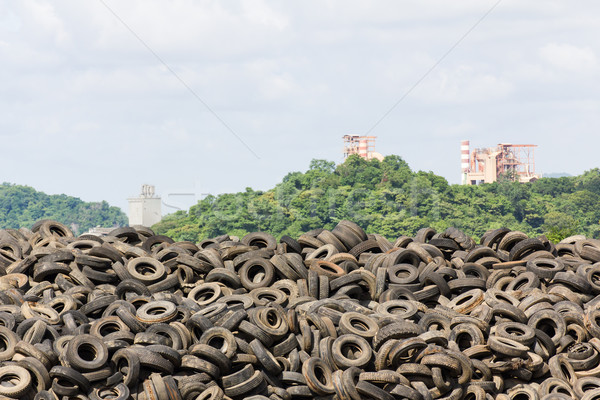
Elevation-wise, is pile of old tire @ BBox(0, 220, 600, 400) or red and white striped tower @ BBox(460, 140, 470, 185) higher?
red and white striped tower @ BBox(460, 140, 470, 185)

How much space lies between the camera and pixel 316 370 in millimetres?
10016

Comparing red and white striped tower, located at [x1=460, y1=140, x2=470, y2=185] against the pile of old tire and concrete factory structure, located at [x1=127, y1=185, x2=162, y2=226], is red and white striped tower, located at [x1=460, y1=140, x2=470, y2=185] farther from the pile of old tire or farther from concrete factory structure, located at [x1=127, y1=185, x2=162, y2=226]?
the pile of old tire

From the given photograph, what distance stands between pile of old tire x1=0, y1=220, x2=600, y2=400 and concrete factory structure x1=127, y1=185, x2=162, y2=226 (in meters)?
79.3

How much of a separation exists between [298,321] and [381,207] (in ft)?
256

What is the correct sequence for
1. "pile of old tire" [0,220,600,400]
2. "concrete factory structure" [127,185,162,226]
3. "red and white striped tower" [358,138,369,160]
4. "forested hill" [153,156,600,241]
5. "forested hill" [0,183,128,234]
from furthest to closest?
"forested hill" [0,183,128,234]
"red and white striped tower" [358,138,369,160]
"concrete factory structure" [127,185,162,226]
"forested hill" [153,156,600,241]
"pile of old tire" [0,220,600,400]

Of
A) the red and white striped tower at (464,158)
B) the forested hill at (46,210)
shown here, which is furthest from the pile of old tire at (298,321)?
the forested hill at (46,210)

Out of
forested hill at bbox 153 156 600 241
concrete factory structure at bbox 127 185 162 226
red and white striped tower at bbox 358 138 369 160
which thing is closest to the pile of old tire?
forested hill at bbox 153 156 600 241

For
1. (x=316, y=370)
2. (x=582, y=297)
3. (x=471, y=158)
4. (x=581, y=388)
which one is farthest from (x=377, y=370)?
(x=471, y=158)

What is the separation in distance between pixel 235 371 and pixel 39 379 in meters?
2.62

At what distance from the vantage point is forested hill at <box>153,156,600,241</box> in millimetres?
85875

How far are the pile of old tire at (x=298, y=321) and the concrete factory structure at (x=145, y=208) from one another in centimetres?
7928

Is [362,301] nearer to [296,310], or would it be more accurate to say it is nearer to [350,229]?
[296,310]

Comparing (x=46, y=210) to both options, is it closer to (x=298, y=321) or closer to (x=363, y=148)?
(x=363, y=148)

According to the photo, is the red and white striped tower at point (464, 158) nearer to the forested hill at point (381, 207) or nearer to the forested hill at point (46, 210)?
the forested hill at point (381, 207)
